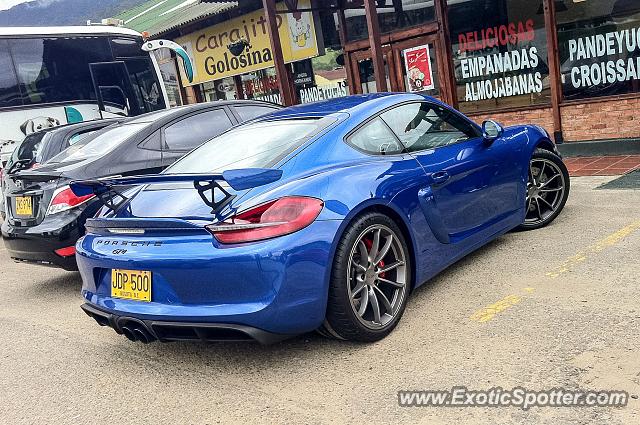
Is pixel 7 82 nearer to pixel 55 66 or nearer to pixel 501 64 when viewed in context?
pixel 55 66

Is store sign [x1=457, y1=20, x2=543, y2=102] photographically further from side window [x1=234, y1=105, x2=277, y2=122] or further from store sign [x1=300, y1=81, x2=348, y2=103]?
side window [x1=234, y1=105, x2=277, y2=122]

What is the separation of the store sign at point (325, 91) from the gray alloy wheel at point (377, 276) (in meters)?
9.30

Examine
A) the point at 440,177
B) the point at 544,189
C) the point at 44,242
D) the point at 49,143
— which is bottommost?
the point at 544,189

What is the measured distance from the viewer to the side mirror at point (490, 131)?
441 cm

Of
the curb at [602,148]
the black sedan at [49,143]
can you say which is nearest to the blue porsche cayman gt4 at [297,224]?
the black sedan at [49,143]

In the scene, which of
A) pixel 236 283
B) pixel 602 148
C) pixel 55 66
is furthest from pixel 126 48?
pixel 236 283

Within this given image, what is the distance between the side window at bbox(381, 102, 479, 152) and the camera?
3.94 meters

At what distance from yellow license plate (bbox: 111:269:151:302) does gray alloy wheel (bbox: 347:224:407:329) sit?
107 centimetres

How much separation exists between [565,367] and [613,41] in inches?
277

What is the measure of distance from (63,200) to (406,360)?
11.0 ft

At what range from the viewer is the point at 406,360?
10.0 feet

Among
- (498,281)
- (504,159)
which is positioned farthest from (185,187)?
(504,159)

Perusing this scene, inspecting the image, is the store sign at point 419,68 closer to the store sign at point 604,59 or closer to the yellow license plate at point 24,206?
the store sign at point 604,59

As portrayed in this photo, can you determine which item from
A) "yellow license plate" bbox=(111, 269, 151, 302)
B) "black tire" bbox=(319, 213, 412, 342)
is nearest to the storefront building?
"black tire" bbox=(319, 213, 412, 342)
